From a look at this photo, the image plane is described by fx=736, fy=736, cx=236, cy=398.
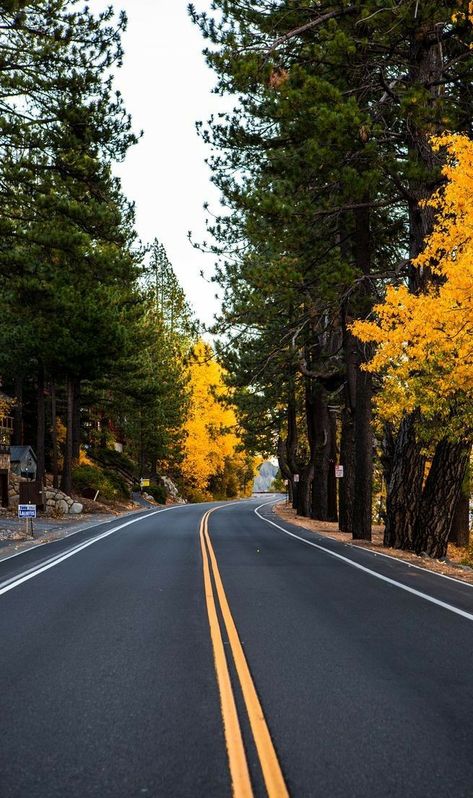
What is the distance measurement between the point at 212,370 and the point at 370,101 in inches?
2057

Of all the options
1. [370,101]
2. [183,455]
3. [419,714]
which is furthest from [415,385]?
[183,455]

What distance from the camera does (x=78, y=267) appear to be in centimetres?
1900

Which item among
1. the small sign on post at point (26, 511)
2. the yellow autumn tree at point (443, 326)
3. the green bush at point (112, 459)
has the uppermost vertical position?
the yellow autumn tree at point (443, 326)

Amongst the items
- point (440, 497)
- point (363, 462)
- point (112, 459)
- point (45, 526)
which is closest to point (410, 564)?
point (440, 497)

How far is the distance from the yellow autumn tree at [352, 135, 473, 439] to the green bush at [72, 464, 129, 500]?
32443 millimetres

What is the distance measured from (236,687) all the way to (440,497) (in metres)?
13.6

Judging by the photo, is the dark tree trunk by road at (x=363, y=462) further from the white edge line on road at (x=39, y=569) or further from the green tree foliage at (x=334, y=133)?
the white edge line on road at (x=39, y=569)

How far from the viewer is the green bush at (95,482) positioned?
46.2 m

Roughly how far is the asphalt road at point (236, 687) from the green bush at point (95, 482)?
111ft

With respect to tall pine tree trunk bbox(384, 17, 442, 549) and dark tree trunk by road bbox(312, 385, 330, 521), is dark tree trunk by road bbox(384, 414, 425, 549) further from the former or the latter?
dark tree trunk by road bbox(312, 385, 330, 521)

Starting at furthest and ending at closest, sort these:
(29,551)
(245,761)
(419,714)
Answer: (29,551)
(419,714)
(245,761)

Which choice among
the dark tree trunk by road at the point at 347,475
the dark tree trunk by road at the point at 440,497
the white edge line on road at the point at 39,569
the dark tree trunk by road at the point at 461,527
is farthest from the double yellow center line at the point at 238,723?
the dark tree trunk by road at the point at 461,527

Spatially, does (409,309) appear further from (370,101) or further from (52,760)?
(52,760)

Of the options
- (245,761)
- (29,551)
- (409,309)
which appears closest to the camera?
(245,761)
